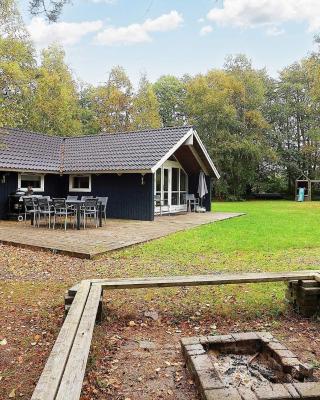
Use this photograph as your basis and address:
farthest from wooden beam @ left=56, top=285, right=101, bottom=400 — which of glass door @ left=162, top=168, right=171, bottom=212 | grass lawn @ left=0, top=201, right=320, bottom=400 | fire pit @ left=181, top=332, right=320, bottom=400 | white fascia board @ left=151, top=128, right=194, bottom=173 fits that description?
glass door @ left=162, top=168, right=171, bottom=212

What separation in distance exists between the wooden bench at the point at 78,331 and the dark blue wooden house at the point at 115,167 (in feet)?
31.0

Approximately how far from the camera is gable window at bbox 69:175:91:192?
16516mm

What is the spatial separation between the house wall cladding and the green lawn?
10.3ft

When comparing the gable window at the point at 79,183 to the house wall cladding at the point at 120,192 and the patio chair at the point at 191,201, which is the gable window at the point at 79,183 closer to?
the house wall cladding at the point at 120,192

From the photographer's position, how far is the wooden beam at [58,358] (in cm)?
224

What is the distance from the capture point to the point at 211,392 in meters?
2.75

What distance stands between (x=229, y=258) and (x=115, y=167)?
8.16 metres

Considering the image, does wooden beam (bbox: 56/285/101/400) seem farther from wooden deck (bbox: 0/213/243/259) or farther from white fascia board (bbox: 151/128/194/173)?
white fascia board (bbox: 151/128/194/173)

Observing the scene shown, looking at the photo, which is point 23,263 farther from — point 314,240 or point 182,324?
point 314,240

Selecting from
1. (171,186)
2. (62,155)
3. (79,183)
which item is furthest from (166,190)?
(62,155)

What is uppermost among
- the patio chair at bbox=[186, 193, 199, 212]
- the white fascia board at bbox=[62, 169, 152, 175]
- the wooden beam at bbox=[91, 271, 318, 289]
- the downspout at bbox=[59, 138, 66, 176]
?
the downspout at bbox=[59, 138, 66, 176]

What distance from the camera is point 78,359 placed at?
270 centimetres

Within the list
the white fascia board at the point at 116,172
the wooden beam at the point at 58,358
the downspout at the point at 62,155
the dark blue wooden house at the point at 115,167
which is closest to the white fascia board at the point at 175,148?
the dark blue wooden house at the point at 115,167

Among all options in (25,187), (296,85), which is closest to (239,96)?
(296,85)
